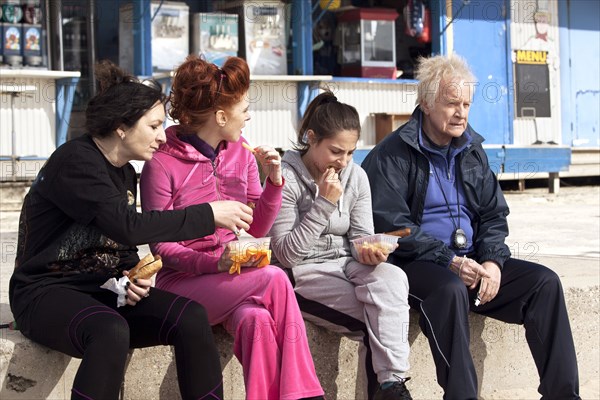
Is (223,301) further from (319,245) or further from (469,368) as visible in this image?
(469,368)

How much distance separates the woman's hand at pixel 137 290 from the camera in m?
3.26

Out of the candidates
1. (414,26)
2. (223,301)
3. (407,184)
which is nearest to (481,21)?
(414,26)

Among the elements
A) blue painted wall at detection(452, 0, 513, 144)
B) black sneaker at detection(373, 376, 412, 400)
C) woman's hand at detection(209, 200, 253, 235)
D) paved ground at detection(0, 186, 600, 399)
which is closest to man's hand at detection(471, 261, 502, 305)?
black sneaker at detection(373, 376, 412, 400)

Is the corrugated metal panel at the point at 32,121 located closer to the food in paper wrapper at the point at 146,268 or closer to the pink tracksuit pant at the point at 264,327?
the pink tracksuit pant at the point at 264,327

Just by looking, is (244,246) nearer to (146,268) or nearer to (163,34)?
(146,268)

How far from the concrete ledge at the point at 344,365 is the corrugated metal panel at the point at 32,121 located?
6.47 meters

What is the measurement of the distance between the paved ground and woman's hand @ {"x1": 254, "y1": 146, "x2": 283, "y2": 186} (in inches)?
47.8

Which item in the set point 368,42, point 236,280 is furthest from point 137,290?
point 368,42

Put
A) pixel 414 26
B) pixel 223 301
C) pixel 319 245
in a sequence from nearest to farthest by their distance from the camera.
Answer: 1. pixel 223 301
2. pixel 319 245
3. pixel 414 26

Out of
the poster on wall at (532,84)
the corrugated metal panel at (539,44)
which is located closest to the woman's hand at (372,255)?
the corrugated metal panel at (539,44)

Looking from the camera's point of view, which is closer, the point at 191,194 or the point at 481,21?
the point at 191,194

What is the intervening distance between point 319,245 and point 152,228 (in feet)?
3.07

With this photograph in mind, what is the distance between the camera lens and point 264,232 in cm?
369

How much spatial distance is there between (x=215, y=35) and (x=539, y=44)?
5602 millimetres
